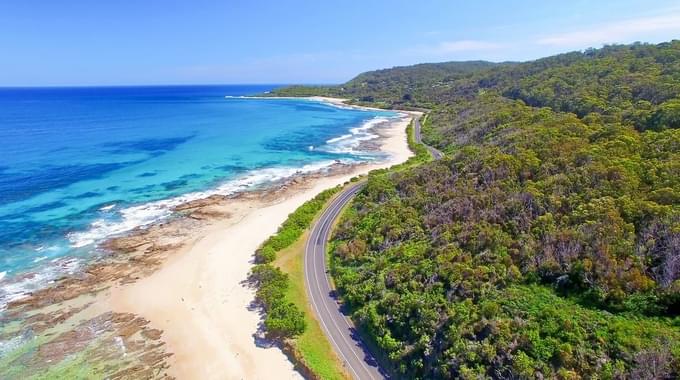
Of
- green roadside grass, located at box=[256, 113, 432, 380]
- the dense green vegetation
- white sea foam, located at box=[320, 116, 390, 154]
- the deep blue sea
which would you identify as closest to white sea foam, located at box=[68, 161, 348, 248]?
the deep blue sea

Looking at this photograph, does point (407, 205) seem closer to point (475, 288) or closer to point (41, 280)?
point (475, 288)

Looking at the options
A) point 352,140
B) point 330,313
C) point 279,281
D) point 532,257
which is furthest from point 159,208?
point 352,140

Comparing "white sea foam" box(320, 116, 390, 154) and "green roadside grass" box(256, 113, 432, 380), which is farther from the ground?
"white sea foam" box(320, 116, 390, 154)

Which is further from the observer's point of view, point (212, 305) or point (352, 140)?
point (352, 140)

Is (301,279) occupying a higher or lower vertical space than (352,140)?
lower

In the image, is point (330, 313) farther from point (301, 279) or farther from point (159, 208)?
point (159, 208)

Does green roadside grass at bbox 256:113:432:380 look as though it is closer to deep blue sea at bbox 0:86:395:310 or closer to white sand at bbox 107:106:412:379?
white sand at bbox 107:106:412:379

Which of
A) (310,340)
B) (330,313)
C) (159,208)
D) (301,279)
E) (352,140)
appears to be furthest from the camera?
(352,140)
